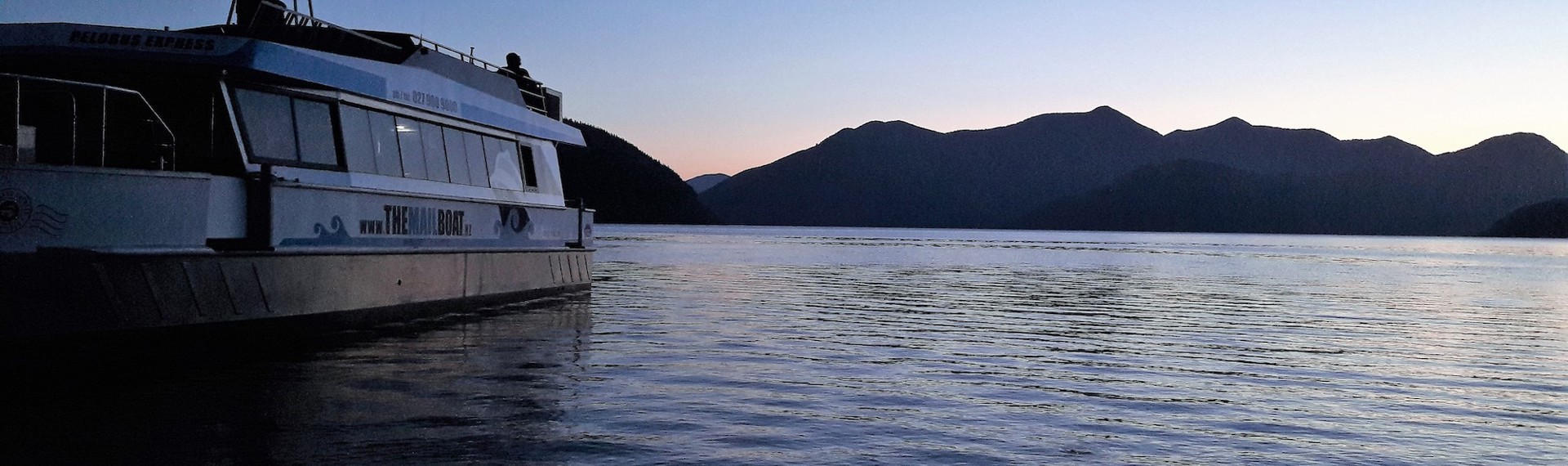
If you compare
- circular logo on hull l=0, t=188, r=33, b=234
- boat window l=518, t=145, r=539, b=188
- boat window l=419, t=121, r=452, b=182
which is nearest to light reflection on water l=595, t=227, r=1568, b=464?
boat window l=518, t=145, r=539, b=188

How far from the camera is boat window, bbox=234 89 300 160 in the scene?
453 inches

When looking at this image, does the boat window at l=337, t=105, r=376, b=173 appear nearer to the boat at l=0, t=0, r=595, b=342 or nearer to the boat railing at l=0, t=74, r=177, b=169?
the boat at l=0, t=0, r=595, b=342

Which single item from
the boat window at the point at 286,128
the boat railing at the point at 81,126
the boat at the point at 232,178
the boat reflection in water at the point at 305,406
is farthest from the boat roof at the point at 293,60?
the boat reflection in water at the point at 305,406

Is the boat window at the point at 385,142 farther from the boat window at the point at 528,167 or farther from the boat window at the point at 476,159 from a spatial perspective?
the boat window at the point at 528,167

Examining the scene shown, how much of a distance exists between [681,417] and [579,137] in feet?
46.8

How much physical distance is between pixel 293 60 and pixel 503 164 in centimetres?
611

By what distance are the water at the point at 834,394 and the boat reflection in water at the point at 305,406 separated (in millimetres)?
33

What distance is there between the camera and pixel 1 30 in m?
11.1

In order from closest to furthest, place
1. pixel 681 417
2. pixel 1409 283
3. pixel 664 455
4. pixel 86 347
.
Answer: pixel 664 455 < pixel 681 417 < pixel 86 347 < pixel 1409 283

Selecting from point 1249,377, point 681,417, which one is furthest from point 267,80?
point 1249,377

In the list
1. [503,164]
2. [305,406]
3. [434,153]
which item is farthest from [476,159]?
[305,406]

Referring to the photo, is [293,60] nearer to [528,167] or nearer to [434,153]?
[434,153]

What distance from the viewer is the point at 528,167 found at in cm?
1906

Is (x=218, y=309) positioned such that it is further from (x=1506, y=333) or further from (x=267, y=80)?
(x=1506, y=333)
